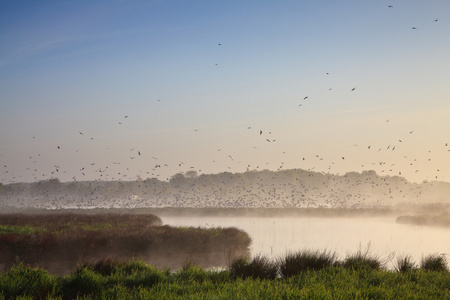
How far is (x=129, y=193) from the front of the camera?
183000 mm

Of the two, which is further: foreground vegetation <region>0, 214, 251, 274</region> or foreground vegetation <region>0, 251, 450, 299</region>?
foreground vegetation <region>0, 214, 251, 274</region>

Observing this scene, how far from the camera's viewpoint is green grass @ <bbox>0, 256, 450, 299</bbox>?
12703 millimetres

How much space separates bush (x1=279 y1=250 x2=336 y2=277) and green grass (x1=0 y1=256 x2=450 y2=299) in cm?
64

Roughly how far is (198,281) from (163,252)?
15.1 metres

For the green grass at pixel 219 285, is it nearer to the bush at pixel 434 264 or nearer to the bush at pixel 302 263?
the bush at pixel 302 263

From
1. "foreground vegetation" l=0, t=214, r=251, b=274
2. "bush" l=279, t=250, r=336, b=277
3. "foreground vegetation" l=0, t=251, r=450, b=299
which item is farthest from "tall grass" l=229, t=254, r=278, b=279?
"foreground vegetation" l=0, t=214, r=251, b=274

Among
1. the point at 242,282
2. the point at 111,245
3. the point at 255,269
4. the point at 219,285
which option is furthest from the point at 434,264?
the point at 111,245

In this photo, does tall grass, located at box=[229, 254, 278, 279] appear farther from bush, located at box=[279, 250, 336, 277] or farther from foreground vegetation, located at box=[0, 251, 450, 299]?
bush, located at box=[279, 250, 336, 277]

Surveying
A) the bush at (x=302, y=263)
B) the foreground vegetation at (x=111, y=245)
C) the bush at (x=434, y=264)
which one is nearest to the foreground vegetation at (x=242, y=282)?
the bush at (x=302, y=263)

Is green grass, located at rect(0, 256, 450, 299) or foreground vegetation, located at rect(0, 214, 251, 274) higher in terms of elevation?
green grass, located at rect(0, 256, 450, 299)

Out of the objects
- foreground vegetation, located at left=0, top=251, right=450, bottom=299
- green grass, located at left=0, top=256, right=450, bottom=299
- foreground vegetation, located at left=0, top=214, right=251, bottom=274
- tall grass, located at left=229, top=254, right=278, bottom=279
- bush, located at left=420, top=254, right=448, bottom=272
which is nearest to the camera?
green grass, located at left=0, top=256, right=450, bottom=299

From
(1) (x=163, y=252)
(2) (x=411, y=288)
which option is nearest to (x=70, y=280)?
(2) (x=411, y=288)

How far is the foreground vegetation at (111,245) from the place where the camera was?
2544 cm

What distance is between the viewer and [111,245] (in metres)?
28.5
